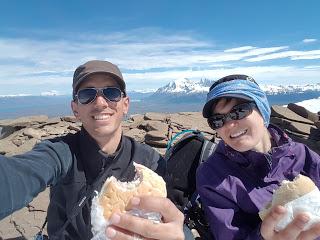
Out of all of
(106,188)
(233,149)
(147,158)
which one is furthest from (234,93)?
(106,188)

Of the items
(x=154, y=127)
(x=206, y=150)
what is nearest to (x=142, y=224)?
(x=206, y=150)

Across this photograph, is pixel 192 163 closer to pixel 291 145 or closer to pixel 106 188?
pixel 291 145

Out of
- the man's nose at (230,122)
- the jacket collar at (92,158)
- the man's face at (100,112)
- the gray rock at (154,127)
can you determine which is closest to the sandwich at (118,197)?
the jacket collar at (92,158)

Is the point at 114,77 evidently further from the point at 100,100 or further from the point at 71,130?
the point at 71,130

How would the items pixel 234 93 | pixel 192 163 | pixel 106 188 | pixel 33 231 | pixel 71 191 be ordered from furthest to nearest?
pixel 33 231 < pixel 192 163 < pixel 234 93 < pixel 71 191 < pixel 106 188

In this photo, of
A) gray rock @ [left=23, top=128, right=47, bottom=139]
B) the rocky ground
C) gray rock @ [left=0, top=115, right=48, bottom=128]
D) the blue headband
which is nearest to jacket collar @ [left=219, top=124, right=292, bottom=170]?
the blue headband

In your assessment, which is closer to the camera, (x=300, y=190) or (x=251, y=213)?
(x=300, y=190)

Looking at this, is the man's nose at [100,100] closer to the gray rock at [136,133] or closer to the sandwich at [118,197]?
the sandwich at [118,197]
